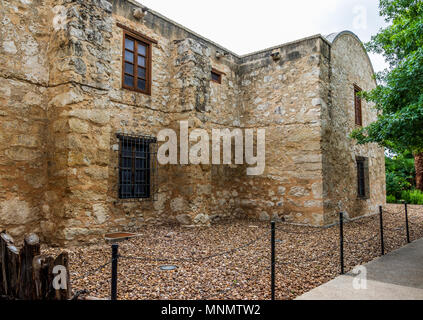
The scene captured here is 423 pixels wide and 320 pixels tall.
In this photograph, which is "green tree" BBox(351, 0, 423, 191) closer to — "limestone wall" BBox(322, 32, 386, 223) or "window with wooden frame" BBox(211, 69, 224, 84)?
"limestone wall" BBox(322, 32, 386, 223)

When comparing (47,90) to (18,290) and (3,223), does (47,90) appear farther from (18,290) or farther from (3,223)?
(18,290)

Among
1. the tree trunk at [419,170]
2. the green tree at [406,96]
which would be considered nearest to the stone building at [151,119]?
the green tree at [406,96]

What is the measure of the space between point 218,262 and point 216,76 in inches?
241

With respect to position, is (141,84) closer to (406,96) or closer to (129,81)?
(129,81)

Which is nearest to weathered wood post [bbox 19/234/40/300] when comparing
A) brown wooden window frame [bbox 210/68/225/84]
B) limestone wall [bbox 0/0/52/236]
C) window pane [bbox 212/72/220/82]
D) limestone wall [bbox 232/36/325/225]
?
limestone wall [bbox 0/0/52/236]

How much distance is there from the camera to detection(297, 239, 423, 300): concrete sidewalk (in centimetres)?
320

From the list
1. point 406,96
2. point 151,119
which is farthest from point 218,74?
point 406,96

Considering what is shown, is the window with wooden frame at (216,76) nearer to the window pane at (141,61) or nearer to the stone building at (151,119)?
the stone building at (151,119)

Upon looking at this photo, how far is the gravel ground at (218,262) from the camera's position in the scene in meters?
3.43

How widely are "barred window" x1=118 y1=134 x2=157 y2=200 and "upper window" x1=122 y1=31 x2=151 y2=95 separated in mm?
1260

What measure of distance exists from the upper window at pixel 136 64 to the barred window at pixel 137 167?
4.14ft

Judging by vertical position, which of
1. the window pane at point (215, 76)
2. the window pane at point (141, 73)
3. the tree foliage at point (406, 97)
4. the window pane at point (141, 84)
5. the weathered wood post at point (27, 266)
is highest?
the window pane at point (215, 76)

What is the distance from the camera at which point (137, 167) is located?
22.8 ft

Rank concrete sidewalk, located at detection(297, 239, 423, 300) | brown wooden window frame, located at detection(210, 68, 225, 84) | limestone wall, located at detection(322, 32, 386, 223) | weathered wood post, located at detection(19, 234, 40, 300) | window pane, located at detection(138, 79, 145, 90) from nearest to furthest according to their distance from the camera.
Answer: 1. weathered wood post, located at detection(19, 234, 40, 300)
2. concrete sidewalk, located at detection(297, 239, 423, 300)
3. window pane, located at detection(138, 79, 145, 90)
4. limestone wall, located at detection(322, 32, 386, 223)
5. brown wooden window frame, located at detection(210, 68, 225, 84)
